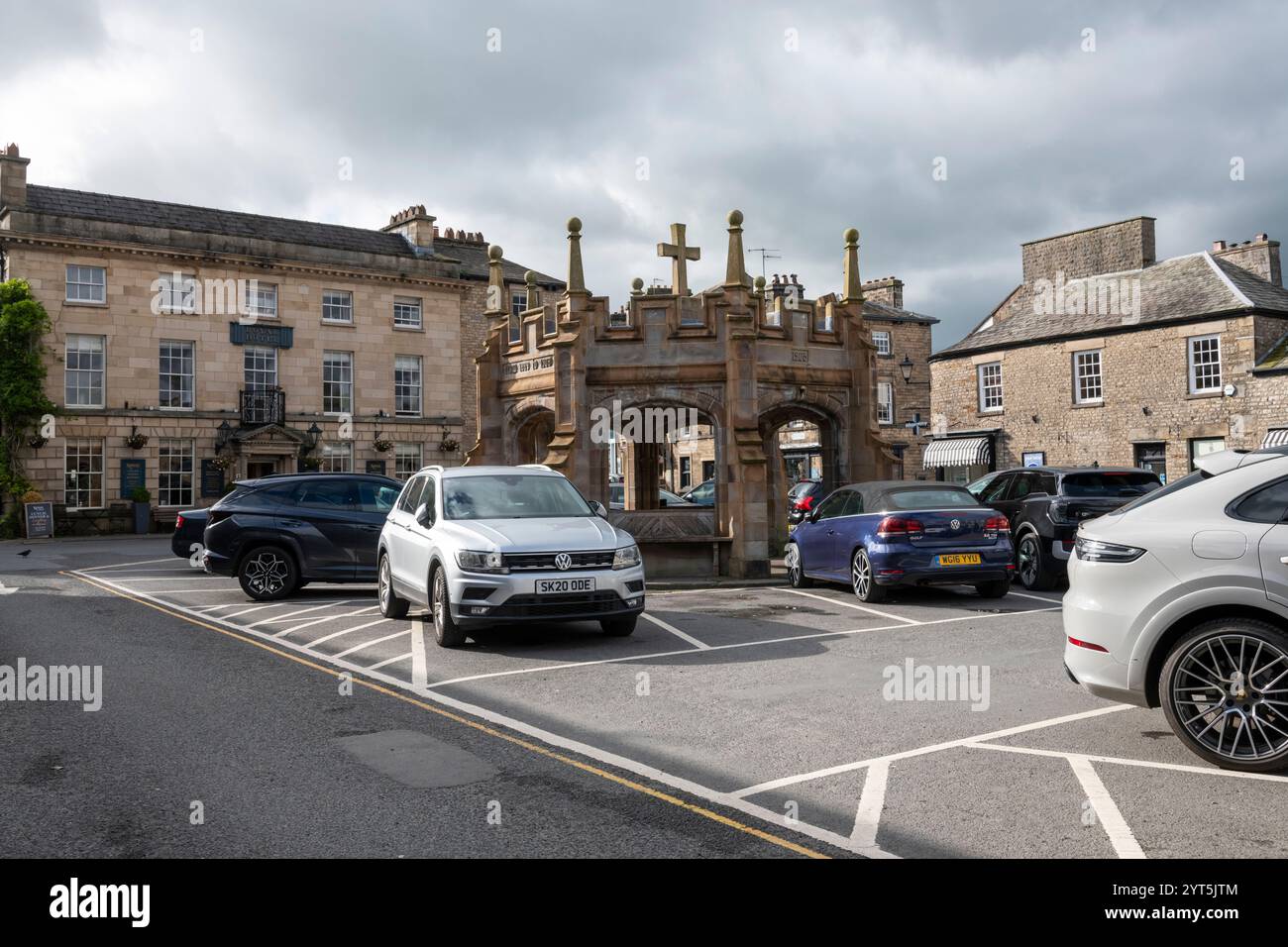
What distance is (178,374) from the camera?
37750mm

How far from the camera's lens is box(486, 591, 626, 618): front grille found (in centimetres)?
968

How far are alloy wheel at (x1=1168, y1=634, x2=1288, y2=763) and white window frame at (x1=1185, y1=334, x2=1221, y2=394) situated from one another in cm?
2845

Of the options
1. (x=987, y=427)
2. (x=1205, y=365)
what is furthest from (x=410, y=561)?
(x=987, y=427)

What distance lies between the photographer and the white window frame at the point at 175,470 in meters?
37.1

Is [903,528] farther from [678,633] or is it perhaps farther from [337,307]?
[337,307]

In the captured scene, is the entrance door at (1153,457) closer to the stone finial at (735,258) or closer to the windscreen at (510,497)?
the stone finial at (735,258)

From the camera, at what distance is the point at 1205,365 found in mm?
31250

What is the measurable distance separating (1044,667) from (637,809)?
16.5ft

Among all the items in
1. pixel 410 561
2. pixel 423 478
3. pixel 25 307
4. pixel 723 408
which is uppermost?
pixel 25 307

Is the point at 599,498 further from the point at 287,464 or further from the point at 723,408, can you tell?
the point at 287,464

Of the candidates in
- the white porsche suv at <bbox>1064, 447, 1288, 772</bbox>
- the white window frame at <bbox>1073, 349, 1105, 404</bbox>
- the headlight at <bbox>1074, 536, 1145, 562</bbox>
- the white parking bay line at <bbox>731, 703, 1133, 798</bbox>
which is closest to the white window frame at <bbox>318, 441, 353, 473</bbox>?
the white window frame at <bbox>1073, 349, 1105, 404</bbox>

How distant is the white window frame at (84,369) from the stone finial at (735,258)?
27188mm

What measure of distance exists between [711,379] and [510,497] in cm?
689
